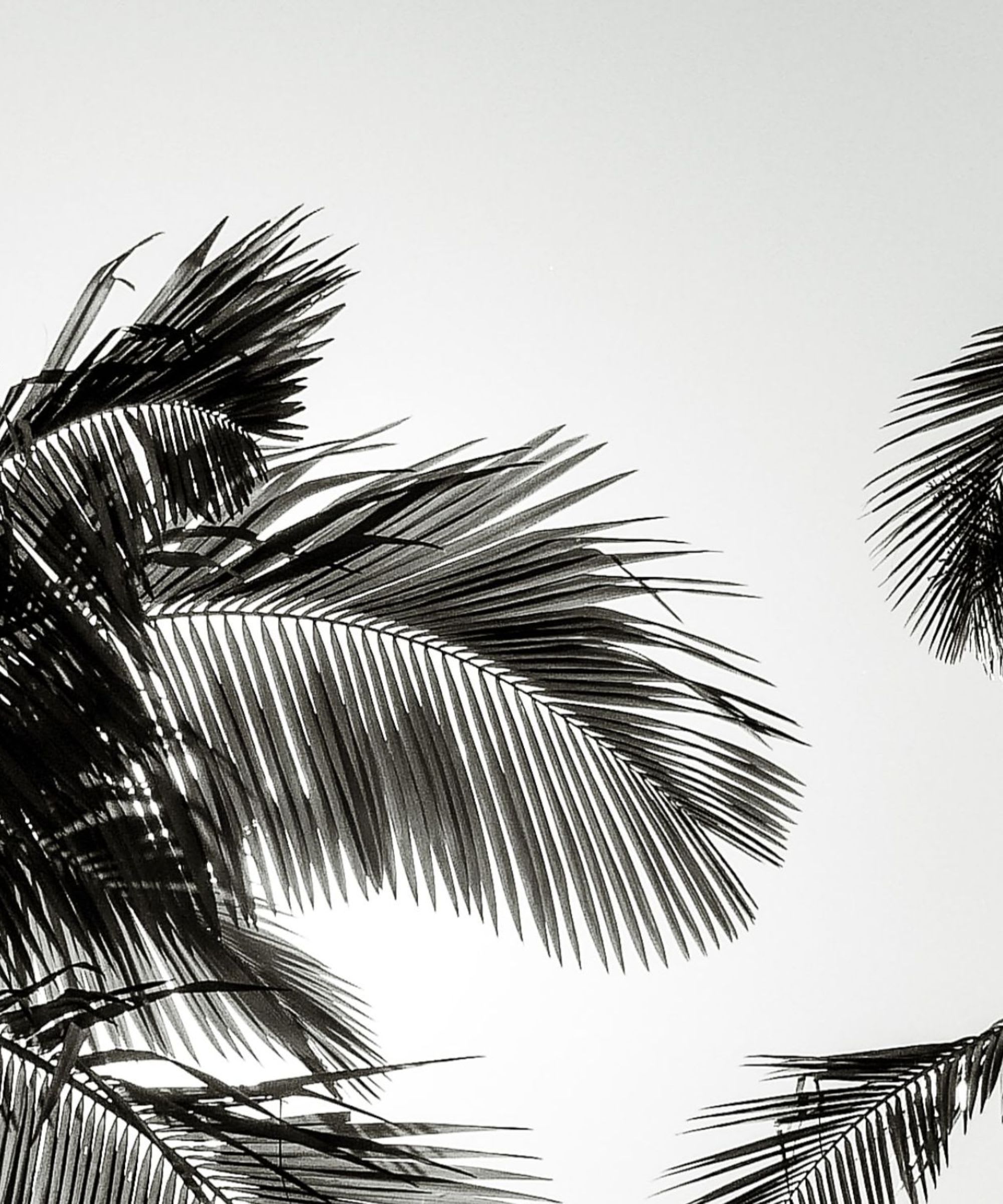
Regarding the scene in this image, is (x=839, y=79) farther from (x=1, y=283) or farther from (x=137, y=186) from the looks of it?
(x=1, y=283)


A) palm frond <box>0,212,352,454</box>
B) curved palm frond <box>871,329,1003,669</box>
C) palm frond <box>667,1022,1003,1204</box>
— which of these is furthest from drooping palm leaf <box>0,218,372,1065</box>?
curved palm frond <box>871,329,1003,669</box>

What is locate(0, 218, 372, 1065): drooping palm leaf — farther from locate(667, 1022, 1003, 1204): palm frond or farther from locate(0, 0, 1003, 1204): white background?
locate(0, 0, 1003, 1204): white background

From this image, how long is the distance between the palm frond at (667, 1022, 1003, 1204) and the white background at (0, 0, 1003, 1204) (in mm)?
1997

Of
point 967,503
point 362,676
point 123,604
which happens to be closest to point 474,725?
point 362,676

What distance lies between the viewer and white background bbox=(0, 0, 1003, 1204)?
9.91 feet

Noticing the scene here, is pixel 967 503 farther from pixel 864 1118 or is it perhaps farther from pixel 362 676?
pixel 362 676

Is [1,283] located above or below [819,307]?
below

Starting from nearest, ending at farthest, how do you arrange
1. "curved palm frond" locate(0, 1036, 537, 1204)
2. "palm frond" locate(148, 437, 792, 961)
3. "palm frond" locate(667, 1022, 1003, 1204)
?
"curved palm frond" locate(0, 1036, 537, 1204) < "palm frond" locate(148, 437, 792, 961) < "palm frond" locate(667, 1022, 1003, 1204)

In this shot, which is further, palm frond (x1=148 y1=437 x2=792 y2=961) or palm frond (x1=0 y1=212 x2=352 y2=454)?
palm frond (x1=148 y1=437 x2=792 y2=961)

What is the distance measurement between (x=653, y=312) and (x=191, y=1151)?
2874mm

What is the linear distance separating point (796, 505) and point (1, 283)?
7.18 feet

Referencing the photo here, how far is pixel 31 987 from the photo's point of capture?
2.21ft

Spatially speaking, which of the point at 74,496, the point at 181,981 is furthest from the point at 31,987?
the point at 74,496

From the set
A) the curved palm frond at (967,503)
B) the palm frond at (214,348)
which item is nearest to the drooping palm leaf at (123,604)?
the palm frond at (214,348)
